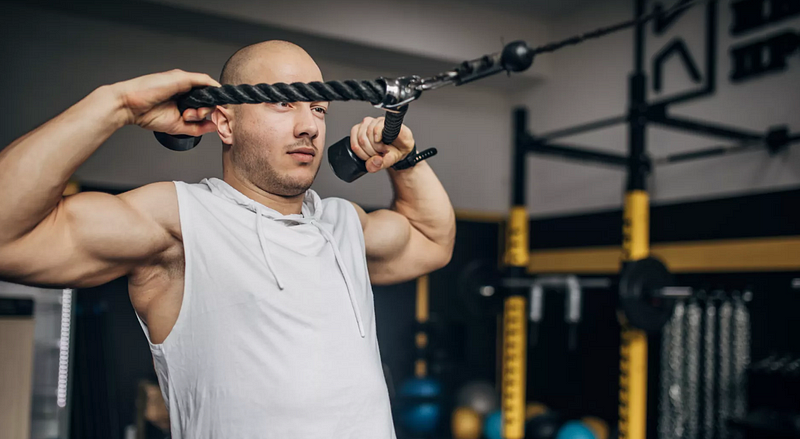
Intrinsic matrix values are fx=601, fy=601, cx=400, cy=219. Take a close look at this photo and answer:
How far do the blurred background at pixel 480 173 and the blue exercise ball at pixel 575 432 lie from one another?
0.14m

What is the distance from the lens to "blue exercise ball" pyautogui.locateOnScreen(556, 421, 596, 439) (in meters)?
3.08

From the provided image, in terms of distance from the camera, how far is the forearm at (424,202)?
1194 mm

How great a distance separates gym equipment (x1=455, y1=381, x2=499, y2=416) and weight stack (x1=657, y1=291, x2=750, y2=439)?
1.12 meters

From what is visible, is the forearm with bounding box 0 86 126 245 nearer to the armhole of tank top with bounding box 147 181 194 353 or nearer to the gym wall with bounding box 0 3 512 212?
the armhole of tank top with bounding box 147 181 194 353

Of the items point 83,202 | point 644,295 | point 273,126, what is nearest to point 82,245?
point 83,202

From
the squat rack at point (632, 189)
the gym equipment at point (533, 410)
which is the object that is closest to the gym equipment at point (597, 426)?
the gym equipment at point (533, 410)

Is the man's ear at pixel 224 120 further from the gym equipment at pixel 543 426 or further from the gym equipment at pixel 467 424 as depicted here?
the gym equipment at pixel 467 424

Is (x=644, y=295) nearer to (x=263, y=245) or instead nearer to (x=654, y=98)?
(x=654, y=98)

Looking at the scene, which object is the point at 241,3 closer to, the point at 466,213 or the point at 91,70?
the point at 91,70

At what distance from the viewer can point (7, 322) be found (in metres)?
2.42

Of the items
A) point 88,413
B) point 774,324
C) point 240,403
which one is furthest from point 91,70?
point 774,324

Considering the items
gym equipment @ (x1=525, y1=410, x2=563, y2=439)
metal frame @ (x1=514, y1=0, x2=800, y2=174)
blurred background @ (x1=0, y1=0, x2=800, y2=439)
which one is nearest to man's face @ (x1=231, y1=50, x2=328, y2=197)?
blurred background @ (x1=0, y1=0, x2=800, y2=439)

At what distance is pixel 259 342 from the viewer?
Result: 34.6 inches

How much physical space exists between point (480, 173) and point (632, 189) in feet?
6.34
